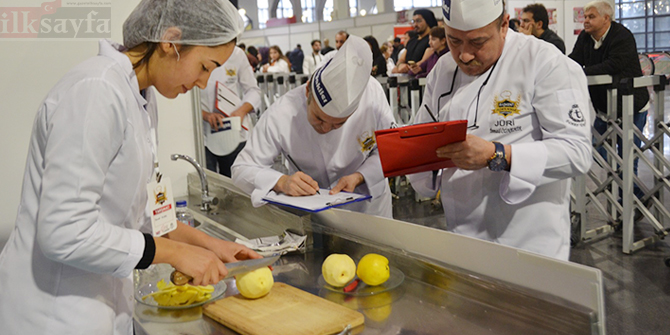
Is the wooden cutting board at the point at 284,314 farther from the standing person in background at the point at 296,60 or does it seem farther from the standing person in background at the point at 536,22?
the standing person in background at the point at 296,60

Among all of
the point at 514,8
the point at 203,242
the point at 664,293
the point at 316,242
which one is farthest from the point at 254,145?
the point at 514,8

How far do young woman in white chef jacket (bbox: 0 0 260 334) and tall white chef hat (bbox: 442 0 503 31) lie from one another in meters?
0.68

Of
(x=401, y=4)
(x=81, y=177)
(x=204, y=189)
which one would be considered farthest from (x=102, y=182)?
(x=401, y=4)

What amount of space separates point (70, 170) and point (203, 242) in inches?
19.7

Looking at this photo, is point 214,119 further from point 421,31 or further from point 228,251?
point 421,31

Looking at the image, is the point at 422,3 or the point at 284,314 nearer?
the point at 284,314

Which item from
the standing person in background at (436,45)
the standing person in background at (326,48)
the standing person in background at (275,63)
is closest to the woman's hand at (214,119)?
the standing person in background at (436,45)

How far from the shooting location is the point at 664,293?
11.2ft

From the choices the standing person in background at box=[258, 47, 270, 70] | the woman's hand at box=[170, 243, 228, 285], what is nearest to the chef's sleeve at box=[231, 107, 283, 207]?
the woman's hand at box=[170, 243, 228, 285]

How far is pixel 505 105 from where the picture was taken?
179cm

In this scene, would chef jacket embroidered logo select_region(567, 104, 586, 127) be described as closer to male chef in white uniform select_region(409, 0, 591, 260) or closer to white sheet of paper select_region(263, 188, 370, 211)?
male chef in white uniform select_region(409, 0, 591, 260)

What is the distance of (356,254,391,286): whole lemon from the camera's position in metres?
1.56

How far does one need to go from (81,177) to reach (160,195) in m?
0.34

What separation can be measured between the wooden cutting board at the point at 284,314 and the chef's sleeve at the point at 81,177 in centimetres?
35
